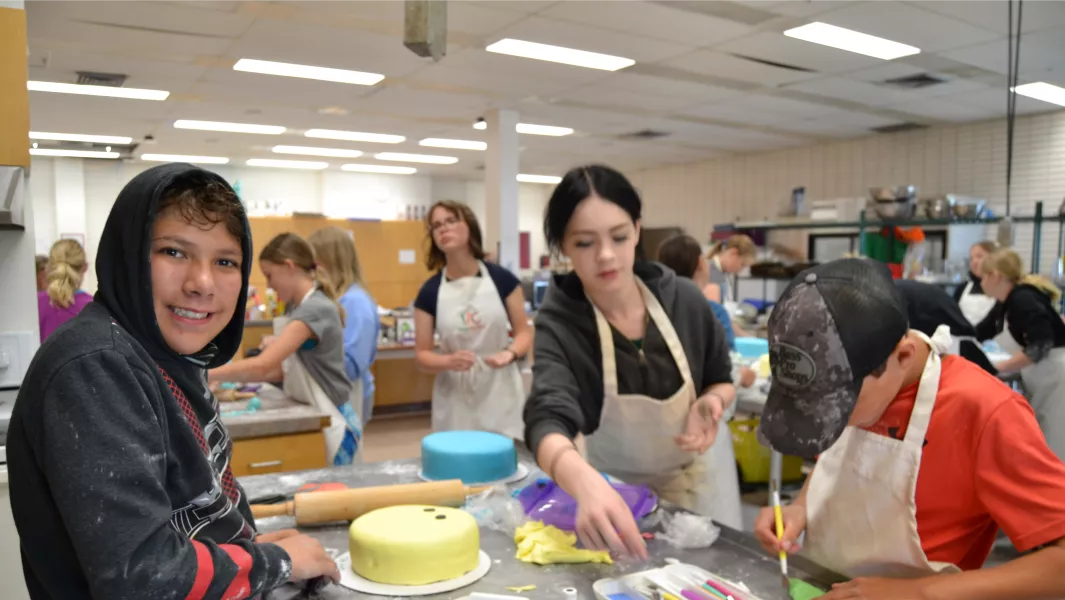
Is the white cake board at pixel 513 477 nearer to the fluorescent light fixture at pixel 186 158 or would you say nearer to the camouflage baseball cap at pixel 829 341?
the camouflage baseball cap at pixel 829 341

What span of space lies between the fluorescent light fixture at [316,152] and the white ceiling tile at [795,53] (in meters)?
6.56

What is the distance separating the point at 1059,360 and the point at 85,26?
651 cm

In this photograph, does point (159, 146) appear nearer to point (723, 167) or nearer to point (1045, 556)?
point (723, 167)

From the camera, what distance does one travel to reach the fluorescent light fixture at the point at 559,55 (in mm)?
5230

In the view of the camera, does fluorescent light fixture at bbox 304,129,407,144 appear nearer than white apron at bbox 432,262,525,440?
No

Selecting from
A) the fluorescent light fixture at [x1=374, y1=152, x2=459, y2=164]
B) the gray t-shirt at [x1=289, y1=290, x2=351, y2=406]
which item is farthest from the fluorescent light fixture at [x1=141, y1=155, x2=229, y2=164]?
the gray t-shirt at [x1=289, y1=290, x2=351, y2=406]

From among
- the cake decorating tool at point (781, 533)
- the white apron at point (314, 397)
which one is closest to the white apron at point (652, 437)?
the cake decorating tool at point (781, 533)

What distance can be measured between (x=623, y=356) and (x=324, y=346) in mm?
1676

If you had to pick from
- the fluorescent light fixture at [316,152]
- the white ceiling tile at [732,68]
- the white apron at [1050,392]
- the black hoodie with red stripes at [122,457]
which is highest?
the fluorescent light fixture at [316,152]

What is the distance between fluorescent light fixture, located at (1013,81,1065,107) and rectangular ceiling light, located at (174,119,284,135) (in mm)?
7666

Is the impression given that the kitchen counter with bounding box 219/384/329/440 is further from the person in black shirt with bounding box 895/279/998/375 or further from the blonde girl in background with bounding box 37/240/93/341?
the person in black shirt with bounding box 895/279/998/375

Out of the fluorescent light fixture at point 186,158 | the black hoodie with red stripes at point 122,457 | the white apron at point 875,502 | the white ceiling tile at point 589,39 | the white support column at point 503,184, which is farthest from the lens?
the fluorescent light fixture at point 186,158

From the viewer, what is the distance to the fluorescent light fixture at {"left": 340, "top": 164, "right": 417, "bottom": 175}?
12.0m

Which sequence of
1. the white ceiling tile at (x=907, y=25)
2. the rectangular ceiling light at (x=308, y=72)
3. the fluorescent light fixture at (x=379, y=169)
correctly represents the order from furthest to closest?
the fluorescent light fixture at (x=379, y=169) < the rectangular ceiling light at (x=308, y=72) < the white ceiling tile at (x=907, y=25)
